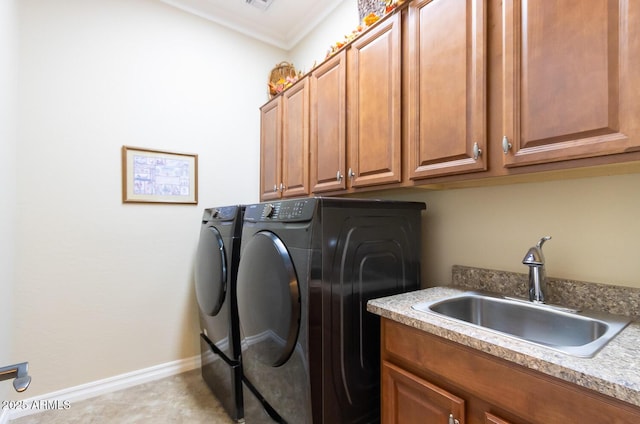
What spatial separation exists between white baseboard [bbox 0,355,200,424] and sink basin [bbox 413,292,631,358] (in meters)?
2.19

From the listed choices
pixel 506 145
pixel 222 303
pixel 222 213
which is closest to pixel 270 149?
pixel 222 213

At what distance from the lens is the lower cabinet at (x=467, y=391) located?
689 mm

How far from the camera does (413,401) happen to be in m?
1.07

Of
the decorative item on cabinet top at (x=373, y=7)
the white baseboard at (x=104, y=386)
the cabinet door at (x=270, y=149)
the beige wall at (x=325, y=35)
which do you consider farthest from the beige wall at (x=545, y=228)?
the white baseboard at (x=104, y=386)

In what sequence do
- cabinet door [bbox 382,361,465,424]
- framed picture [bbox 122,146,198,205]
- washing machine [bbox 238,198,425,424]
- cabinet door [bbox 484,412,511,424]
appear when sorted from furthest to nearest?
framed picture [bbox 122,146,198,205], washing machine [bbox 238,198,425,424], cabinet door [bbox 382,361,465,424], cabinet door [bbox 484,412,511,424]

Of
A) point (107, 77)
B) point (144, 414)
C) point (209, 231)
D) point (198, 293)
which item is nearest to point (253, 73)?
point (107, 77)

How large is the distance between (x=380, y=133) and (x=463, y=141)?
0.45 m

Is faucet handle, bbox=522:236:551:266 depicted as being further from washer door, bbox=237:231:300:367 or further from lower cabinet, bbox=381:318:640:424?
washer door, bbox=237:231:300:367

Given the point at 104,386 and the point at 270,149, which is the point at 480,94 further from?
the point at 104,386

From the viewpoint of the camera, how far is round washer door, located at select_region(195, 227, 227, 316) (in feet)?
6.10

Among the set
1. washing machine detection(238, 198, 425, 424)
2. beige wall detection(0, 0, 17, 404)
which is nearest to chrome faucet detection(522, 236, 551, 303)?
washing machine detection(238, 198, 425, 424)

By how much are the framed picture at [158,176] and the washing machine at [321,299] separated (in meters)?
1.30

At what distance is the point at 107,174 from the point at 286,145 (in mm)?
1347

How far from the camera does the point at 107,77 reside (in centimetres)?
221
